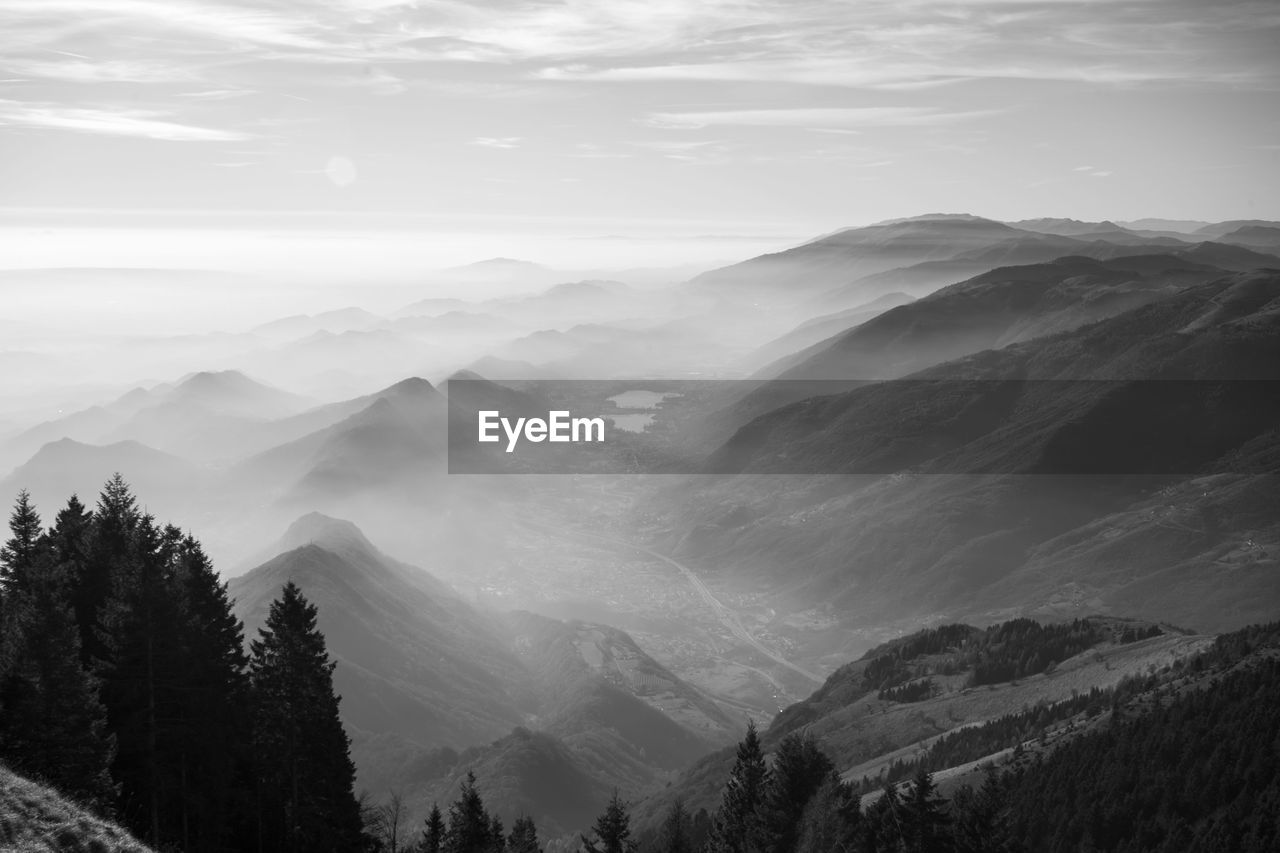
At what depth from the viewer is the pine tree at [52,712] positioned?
39.8 metres

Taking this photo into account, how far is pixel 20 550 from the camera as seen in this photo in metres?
58.2

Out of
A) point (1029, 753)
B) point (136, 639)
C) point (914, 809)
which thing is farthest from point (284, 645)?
point (1029, 753)

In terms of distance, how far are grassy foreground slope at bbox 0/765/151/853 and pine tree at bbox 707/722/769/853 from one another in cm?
4032

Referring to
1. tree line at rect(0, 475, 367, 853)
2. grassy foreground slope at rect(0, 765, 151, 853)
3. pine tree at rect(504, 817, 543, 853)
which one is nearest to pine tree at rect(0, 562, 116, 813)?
tree line at rect(0, 475, 367, 853)

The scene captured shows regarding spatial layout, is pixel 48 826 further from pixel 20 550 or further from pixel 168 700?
pixel 20 550

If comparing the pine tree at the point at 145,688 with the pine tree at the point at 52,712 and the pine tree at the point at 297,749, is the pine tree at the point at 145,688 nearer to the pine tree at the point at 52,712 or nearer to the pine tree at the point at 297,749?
the pine tree at the point at 52,712

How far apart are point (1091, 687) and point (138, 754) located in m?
117

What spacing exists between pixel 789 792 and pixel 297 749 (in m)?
29.7

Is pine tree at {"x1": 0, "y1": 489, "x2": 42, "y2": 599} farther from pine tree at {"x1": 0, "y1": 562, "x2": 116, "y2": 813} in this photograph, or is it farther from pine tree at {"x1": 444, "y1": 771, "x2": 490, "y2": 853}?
pine tree at {"x1": 444, "y1": 771, "x2": 490, "y2": 853}

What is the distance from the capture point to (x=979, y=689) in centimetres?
14975

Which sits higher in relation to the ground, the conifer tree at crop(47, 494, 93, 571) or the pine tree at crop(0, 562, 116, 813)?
the conifer tree at crop(47, 494, 93, 571)

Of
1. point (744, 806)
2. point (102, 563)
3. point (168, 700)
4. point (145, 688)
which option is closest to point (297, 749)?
point (168, 700)

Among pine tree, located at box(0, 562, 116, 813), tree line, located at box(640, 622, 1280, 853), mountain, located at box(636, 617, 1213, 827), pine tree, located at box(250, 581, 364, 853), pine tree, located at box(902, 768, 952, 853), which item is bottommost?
mountain, located at box(636, 617, 1213, 827)

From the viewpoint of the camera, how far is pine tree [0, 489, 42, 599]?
5517cm
